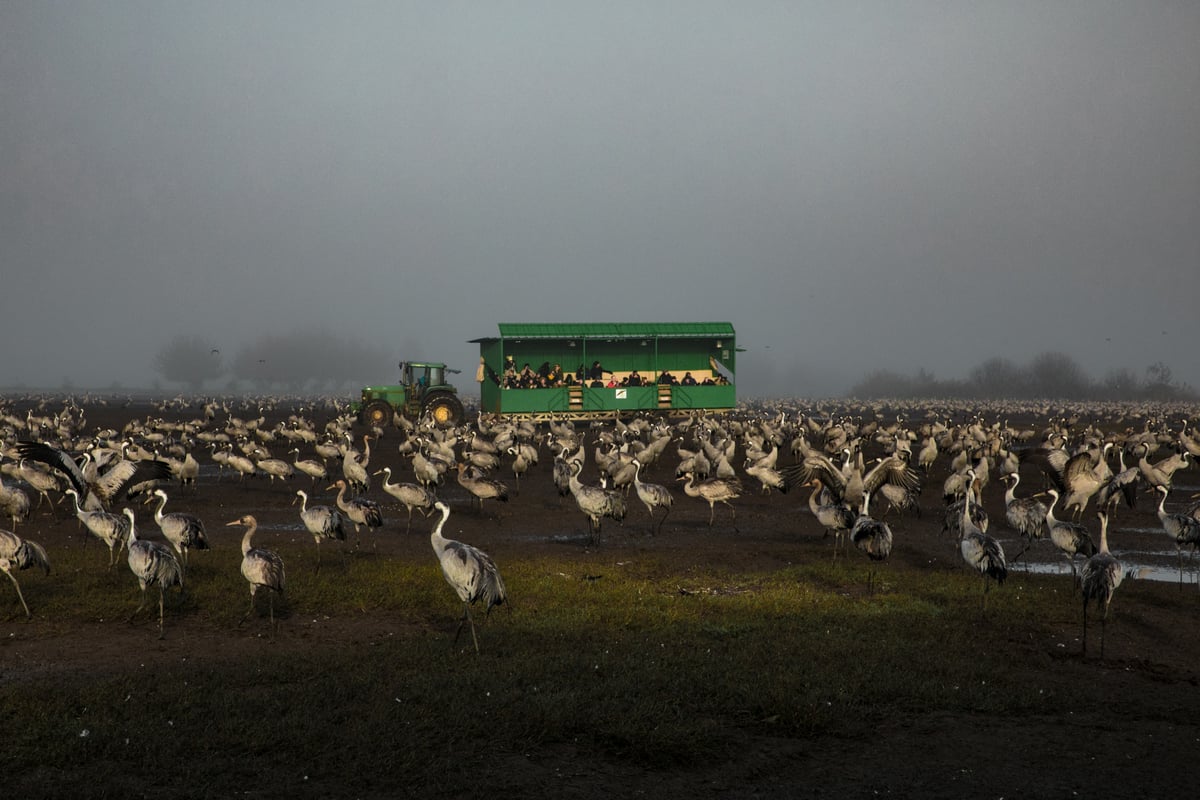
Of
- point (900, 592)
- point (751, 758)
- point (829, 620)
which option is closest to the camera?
point (751, 758)

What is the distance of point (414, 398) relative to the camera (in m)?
49.5

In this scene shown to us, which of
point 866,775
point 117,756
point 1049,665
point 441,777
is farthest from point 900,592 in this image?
point 117,756

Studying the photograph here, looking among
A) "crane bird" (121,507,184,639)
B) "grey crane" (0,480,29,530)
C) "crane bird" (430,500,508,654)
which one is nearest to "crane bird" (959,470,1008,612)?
"crane bird" (430,500,508,654)

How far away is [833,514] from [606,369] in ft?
116

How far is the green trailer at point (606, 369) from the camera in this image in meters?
47.2

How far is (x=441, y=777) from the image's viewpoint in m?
6.92

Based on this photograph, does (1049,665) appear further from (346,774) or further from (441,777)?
(346,774)

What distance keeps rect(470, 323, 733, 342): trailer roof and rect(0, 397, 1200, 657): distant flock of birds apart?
5.53 metres

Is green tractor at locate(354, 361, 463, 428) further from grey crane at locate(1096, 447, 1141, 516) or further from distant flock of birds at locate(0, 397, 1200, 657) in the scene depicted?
grey crane at locate(1096, 447, 1141, 516)

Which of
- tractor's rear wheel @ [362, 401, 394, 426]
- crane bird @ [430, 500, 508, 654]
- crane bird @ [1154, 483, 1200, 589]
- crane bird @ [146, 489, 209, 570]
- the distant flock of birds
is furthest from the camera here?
tractor's rear wheel @ [362, 401, 394, 426]

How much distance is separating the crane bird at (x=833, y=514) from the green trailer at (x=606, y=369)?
29699mm

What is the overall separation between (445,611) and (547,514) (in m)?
10.1

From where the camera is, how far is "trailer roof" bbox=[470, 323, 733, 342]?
1875 inches

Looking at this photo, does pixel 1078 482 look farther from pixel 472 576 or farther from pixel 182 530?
pixel 182 530
